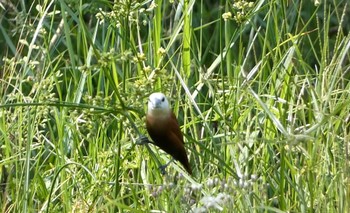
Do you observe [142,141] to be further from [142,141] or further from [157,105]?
[157,105]

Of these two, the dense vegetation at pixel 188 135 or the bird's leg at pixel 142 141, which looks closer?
the dense vegetation at pixel 188 135

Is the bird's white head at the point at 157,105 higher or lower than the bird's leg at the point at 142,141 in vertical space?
higher

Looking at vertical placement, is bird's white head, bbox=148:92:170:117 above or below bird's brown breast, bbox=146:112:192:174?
above

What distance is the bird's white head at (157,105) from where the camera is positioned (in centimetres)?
297

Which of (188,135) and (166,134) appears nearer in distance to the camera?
(166,134)

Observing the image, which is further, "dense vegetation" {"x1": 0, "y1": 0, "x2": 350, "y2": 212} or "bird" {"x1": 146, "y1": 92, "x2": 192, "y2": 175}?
"bird" {"x1": 146, "y1": 92, "x2": 192, "y2": 175}

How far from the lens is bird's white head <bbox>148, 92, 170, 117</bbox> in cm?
297

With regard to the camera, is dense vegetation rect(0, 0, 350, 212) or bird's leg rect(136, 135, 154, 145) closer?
dense vegetation rect(0, 0, 350, 212)

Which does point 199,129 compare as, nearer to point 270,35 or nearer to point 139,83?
point 270,35

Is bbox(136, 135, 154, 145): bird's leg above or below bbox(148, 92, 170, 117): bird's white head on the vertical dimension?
below

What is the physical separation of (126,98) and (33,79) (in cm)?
82

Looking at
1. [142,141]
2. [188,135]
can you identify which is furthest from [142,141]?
[188,135]

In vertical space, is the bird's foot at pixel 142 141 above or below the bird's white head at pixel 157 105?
below

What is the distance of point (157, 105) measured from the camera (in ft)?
9.77
